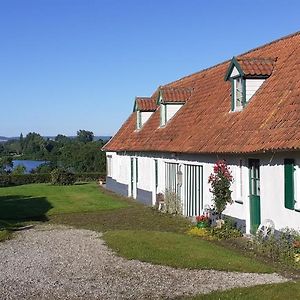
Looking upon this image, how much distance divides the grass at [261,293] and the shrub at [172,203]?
40.3 feet

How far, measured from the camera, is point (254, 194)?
15.2 meters

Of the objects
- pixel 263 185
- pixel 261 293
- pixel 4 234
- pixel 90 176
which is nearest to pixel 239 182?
pixel 263 185

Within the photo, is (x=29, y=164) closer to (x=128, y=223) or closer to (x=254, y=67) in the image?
(x=128, y=223)

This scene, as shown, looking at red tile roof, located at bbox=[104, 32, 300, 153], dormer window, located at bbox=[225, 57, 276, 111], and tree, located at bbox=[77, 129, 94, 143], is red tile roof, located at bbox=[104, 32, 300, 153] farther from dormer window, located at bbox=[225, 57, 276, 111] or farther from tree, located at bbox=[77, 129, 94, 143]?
tree, located at bbox=[77, 129, 94, 143]

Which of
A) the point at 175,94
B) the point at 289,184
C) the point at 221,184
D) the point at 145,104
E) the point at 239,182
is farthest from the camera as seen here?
the point at 145,104

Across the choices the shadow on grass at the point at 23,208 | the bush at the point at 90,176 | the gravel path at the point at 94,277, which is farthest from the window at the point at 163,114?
the bush at the point at 90,176

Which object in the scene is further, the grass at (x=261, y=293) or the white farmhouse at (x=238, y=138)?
the white farmhouse at (x=238, y=138)

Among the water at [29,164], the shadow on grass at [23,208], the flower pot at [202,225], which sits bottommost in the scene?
the shadow on grass at [23,208]

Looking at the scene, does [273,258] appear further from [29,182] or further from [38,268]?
[29,182]

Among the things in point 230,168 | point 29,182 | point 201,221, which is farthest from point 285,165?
point 29,182

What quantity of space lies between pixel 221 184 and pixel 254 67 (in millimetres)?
4209

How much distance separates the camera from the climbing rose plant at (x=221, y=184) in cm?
1652

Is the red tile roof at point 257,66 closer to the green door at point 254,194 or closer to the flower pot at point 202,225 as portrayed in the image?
the green door at point 254,194

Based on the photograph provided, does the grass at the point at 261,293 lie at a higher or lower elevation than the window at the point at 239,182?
lower
